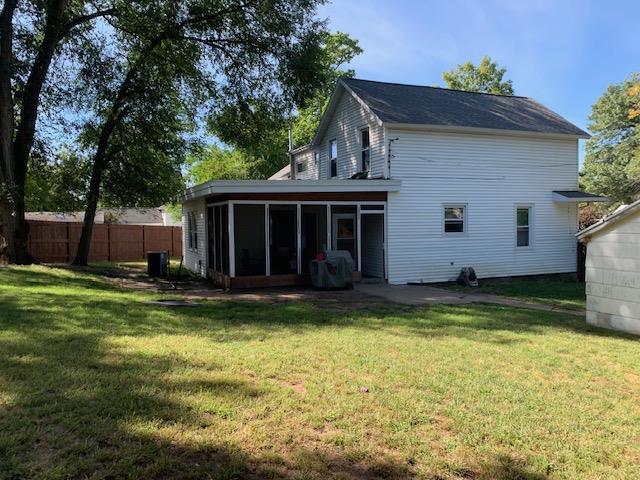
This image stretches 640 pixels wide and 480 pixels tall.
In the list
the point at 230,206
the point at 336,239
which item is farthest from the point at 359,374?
the point at 336,239

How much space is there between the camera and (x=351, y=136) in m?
17.4

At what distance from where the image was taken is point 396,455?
3.52 metres

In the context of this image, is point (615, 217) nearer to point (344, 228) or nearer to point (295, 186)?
point (295, 186)

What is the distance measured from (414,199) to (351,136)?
3.51 meters

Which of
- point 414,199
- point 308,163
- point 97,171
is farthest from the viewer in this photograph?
point 308,163

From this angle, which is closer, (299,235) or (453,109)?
(299,235)

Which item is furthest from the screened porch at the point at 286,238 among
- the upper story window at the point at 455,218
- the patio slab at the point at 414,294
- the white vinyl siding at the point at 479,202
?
the upper story window at the point at 455,218

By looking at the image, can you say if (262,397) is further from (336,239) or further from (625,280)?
(336,239)

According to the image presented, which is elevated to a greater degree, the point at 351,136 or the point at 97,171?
the point at 351,136

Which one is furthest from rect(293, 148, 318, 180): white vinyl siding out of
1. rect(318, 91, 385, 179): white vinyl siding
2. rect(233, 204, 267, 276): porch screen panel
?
rect(233, 204, 267, 276): porch screen panel

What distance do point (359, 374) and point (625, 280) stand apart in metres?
5.12

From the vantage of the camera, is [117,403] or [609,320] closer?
[117,403]

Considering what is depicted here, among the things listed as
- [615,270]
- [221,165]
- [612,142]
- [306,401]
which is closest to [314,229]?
[615,270]

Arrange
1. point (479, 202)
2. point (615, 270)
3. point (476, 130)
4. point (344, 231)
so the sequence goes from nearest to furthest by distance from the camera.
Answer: point (615, 270) → point (344, 231) → point (476, 130) → point (479, 202)
